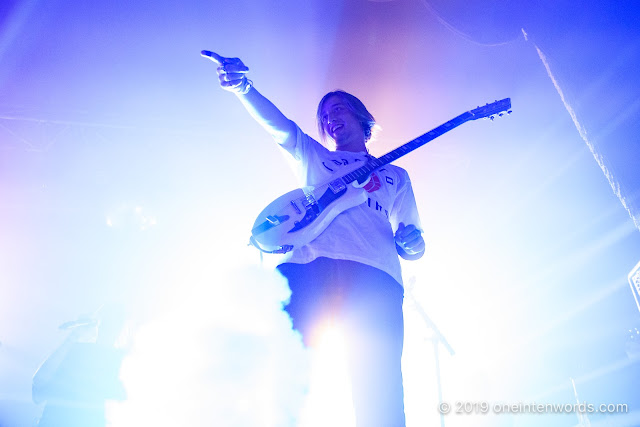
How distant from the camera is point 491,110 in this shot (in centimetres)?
305

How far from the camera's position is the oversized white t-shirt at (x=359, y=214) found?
1.73 metres

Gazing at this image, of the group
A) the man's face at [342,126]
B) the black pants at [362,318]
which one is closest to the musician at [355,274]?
the black pants at [362,318]

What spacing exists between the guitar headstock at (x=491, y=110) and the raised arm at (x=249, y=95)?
65.7 inches

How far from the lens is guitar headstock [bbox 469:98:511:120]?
9.91ft

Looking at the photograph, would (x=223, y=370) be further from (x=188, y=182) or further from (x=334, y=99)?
(x=188, y=182)

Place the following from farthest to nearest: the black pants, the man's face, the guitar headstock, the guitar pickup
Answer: the guitar headstock < the man's face < the guitar pickup < the black pants

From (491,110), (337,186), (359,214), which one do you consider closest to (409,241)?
(359,214)

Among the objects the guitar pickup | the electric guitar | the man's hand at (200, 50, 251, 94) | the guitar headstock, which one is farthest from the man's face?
the guitar headstock

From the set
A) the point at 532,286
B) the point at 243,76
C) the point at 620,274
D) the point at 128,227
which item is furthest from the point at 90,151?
the point at 620,274

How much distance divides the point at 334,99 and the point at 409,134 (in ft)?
13.5

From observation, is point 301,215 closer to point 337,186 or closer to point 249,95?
point 337,186

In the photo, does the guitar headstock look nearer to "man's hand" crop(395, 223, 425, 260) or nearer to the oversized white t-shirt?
the oversized white t-shirt

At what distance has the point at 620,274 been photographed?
5.11m

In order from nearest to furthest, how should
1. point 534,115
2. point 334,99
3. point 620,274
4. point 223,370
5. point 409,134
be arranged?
point 223,370
point 334,99
point 620,274
point 534,115
point 409,134
